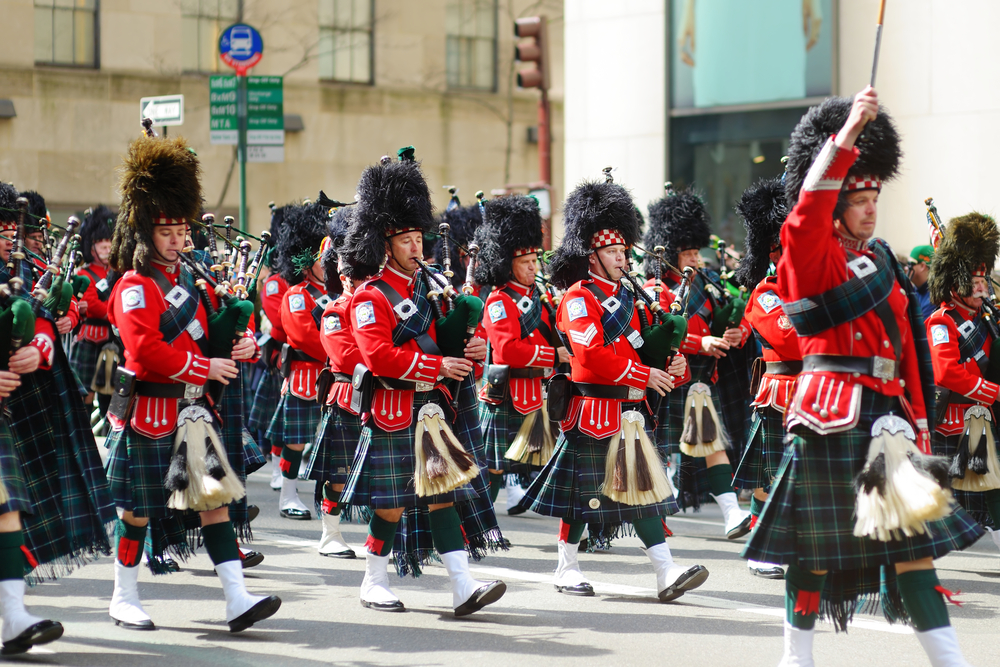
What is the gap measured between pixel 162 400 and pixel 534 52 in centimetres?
842

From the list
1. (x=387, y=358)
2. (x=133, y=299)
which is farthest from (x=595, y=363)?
(x=133, y=299)

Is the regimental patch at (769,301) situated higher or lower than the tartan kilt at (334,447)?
higher

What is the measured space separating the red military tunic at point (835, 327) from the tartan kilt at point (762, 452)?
7.50 feet

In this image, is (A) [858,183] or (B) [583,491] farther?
(B) [583,491]

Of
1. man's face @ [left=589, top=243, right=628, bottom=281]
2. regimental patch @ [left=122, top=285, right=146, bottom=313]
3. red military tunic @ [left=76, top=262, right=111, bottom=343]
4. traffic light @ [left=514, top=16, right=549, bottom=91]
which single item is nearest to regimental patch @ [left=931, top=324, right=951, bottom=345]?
man's face @ [left=589, top=243, right=628, bottom=281]

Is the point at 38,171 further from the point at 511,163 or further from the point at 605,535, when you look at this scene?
the point at 605,535

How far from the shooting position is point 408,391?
232 inches

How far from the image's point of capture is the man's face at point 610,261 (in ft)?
20.9

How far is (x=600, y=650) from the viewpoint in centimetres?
537

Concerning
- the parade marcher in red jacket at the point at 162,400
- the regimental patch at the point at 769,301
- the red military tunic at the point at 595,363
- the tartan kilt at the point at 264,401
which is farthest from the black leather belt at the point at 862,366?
the tartan kilt at the point at 264,401

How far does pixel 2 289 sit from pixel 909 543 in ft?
12.0

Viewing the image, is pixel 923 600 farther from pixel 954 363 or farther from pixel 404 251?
pixel 404 251

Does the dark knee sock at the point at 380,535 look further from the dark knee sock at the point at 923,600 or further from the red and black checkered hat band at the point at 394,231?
the dark knee sock at the point at 923,600

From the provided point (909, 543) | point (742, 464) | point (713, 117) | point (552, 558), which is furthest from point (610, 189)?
point (713, 117)
